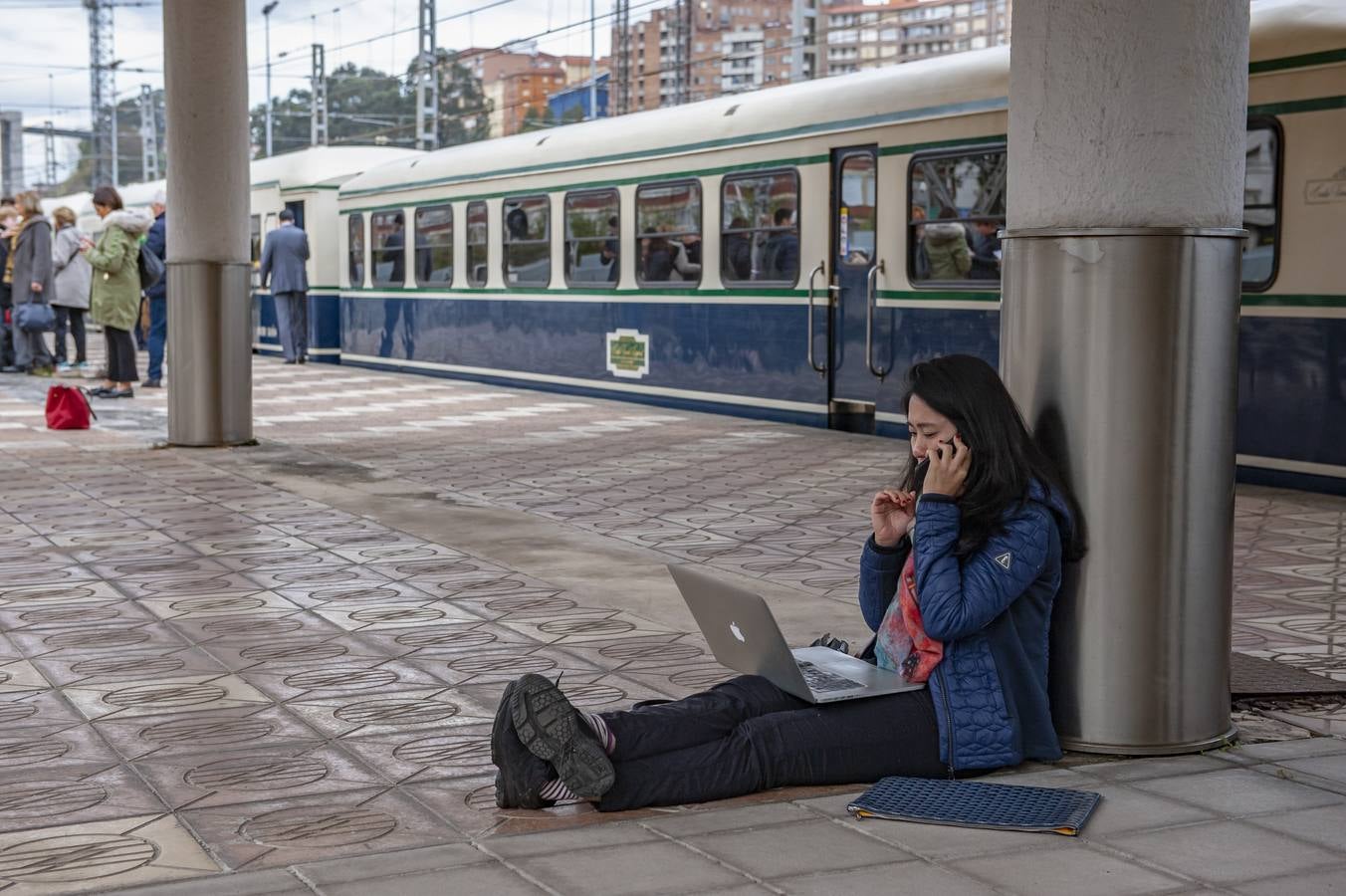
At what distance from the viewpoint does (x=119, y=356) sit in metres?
17.4

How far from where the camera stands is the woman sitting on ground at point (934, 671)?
4234 millimetres

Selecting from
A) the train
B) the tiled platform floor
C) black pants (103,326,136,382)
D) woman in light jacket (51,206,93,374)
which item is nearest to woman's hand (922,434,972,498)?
the tiled platform floor

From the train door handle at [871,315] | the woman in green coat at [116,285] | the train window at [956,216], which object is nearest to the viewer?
the train window at [956,216]

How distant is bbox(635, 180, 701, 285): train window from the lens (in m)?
16.0

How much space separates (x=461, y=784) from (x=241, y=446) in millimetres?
8918

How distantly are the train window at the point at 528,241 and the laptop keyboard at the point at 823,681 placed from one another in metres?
14.6

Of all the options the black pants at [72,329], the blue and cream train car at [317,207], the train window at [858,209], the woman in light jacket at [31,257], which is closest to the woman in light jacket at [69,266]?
the woman in light jacket at [31,257]

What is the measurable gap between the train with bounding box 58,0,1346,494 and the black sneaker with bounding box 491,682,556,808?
3.60m

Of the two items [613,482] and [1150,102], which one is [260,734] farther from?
[613,482]

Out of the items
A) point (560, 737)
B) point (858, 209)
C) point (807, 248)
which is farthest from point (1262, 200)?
point (560, 737)

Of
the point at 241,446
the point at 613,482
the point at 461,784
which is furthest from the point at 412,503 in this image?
the point at 461,784

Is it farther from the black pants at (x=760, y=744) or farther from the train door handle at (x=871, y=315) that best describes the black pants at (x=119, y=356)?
the black pants at (x=760, y=744)

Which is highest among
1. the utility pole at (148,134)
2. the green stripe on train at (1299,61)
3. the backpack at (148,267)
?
the utility pole at (148,134)

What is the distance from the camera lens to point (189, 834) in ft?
13.2
